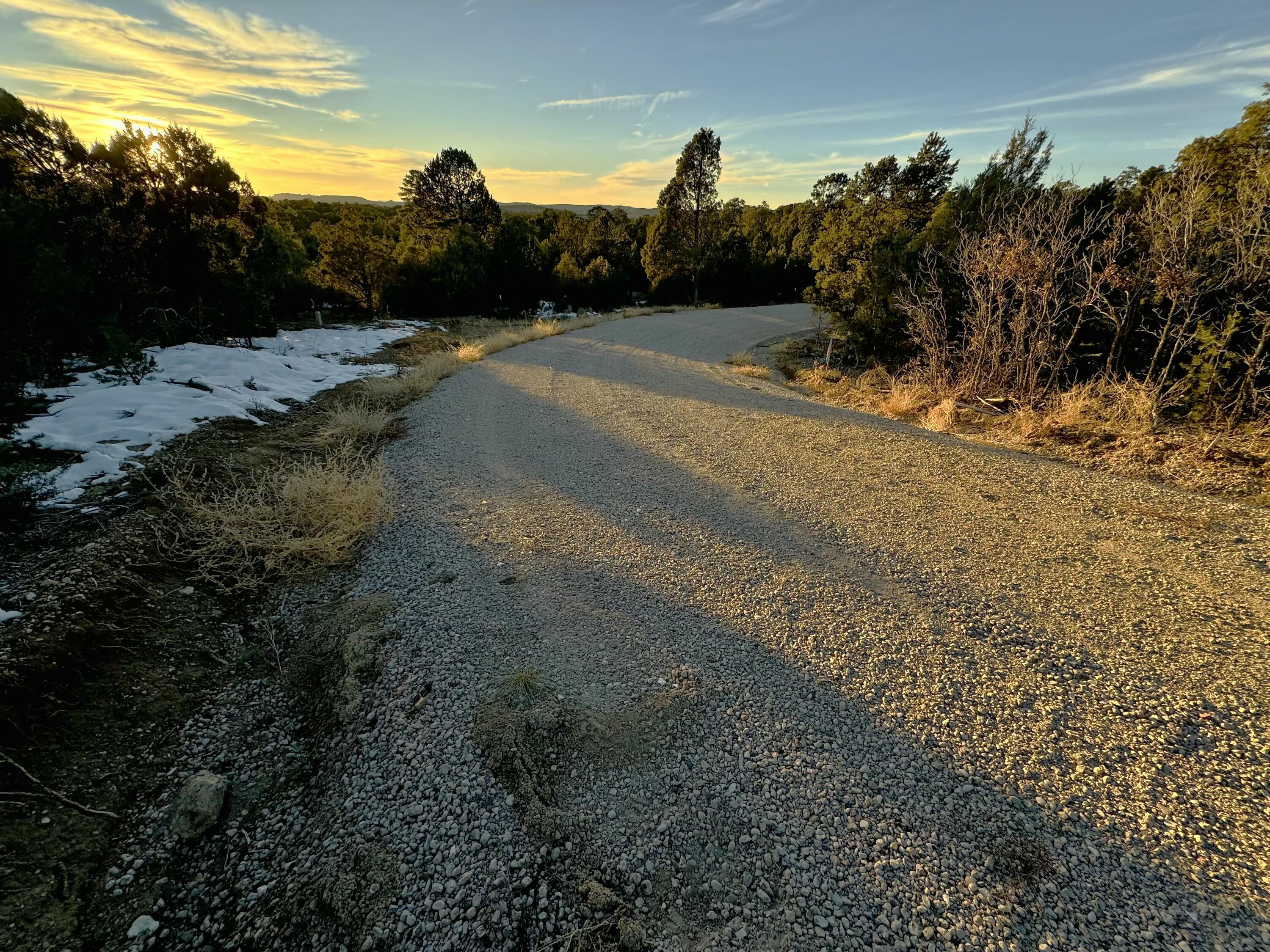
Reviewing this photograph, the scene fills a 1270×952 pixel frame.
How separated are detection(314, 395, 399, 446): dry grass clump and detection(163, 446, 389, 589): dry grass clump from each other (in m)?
1.90

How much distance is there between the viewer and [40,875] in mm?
2213

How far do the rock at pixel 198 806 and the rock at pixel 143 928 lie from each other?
349 mm

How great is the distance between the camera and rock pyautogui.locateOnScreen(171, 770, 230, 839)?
2512 millimetres

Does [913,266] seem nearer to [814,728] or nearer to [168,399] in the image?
[814,728]

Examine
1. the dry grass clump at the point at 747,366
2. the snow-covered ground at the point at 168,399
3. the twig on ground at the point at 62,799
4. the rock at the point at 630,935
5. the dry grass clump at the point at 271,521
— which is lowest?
the rock at the point at 630,935

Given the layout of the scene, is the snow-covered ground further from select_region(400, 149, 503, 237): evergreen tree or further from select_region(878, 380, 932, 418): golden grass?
select_region(400, 149, 503, 237): evergreen tree

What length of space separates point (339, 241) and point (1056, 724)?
23364mm

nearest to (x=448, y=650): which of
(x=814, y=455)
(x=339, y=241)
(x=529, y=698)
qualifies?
(x=529, y=698)

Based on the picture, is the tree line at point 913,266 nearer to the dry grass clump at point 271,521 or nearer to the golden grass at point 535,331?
the dry grass clump at point 271,521

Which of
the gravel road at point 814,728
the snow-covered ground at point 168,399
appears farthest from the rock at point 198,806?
the snow-covered ground at point 168,399

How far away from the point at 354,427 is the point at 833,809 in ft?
25.7

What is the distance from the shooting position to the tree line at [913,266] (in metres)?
7.01

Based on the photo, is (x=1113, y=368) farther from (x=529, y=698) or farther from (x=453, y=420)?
(x=453, y=420)

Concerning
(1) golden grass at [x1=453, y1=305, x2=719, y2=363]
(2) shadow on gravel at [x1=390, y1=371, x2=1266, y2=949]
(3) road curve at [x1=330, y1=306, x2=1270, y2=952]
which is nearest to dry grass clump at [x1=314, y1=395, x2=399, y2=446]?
(3) road curve at [x1=330, y1=306, x2=1270, y2=952]
